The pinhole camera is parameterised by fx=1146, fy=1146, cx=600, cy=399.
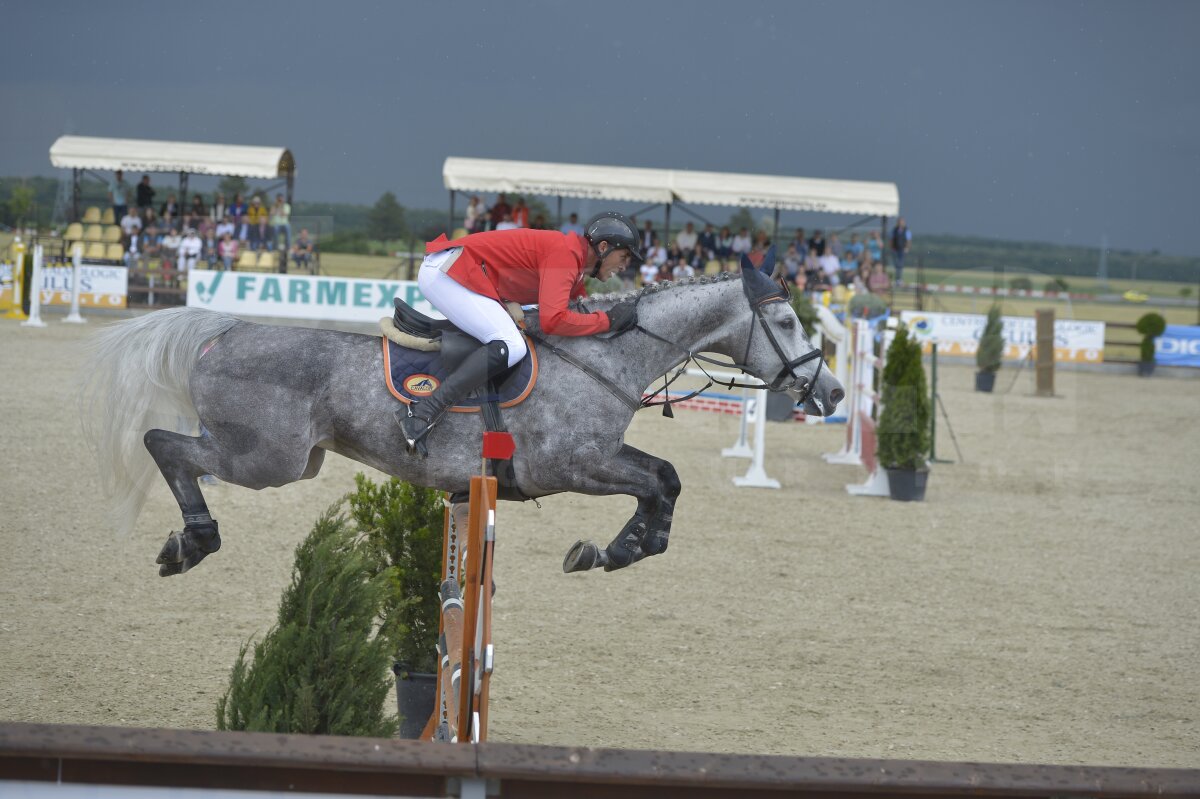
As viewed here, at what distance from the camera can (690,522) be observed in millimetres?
8719

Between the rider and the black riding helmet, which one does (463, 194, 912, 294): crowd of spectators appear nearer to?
the rider

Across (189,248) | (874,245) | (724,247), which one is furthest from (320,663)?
(874,245)

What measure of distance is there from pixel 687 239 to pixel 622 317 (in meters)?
11.1

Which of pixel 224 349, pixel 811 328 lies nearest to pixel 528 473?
pixel 224 349

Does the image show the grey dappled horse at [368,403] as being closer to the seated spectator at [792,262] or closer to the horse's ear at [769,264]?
→ the horse's ear at [769,264]

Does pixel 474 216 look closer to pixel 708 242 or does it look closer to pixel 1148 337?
pixel 708 242

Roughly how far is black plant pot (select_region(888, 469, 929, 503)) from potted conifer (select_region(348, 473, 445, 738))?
6.31 metres

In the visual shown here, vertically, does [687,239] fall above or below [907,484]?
above

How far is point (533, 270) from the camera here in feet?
13.1

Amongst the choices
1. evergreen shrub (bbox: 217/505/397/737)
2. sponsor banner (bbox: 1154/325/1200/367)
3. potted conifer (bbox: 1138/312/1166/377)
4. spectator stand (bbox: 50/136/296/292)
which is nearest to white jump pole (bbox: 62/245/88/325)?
spectator stand (bbox: 50/136/296/292)

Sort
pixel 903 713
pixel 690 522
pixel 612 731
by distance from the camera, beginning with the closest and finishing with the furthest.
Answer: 1. pixel 612 731
2. pixel 903 713
3. pixel 690 522

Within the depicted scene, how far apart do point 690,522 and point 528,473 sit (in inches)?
195

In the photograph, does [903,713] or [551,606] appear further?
[551,606]

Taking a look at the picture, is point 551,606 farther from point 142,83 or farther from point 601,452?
point 142,83
